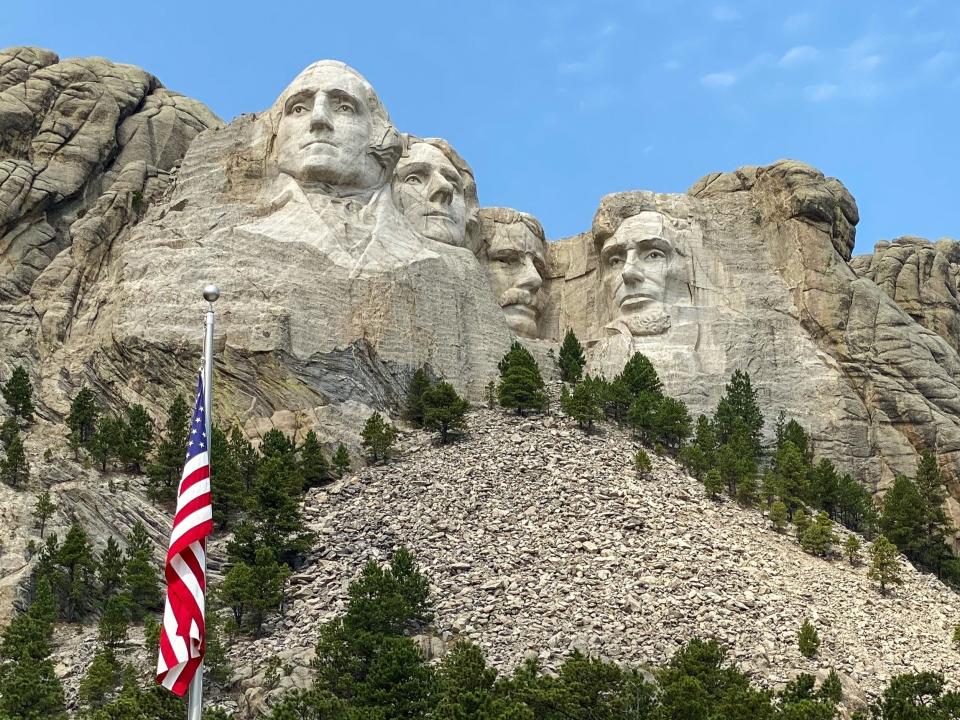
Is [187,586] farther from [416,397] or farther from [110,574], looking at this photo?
[416,397]

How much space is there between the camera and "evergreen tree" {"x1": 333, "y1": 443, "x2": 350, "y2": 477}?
45438 mm

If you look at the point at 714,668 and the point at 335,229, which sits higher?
the point at 335,229

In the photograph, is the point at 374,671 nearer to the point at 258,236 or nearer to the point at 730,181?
the point at 258,236

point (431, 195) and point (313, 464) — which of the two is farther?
point (431, 195)

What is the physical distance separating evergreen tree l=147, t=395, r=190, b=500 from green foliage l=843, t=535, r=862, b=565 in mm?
12577

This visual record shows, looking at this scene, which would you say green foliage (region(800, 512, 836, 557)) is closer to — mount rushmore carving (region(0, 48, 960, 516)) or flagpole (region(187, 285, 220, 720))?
mount rushmore carving (region(0, 48, 960, 516))

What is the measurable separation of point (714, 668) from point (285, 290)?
15453 millimetres

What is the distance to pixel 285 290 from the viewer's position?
48719 millimetres

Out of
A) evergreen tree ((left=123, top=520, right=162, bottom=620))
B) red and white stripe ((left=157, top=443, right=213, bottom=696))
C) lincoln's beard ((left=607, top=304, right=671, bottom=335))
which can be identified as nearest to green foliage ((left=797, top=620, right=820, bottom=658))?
evergreen tree ((left=123, top=520, right=162, bottom=620))

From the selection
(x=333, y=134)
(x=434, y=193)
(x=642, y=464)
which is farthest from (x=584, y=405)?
(x=333, y=134)

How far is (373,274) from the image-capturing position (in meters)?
49.7

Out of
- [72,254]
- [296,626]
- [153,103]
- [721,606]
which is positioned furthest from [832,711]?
[153,103]

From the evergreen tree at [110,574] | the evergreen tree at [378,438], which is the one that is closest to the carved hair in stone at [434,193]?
the evergreen tree at [378,438]

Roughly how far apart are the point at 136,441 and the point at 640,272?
14.4 meters
